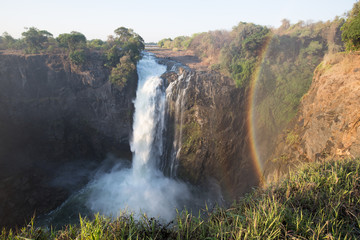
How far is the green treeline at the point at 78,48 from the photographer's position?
57.5 feet

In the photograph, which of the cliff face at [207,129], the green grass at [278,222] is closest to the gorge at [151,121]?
the cliff face at [207,129]

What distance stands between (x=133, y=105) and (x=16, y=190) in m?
11.4

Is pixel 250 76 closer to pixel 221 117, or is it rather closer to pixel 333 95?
pixel 221 117

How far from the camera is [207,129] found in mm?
15461

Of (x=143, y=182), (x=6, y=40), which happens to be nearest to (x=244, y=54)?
(x=143, y=182)

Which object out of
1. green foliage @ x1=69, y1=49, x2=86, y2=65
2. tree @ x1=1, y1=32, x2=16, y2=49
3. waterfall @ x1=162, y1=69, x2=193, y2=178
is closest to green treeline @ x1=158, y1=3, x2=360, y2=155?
waterfall @ x1=162, y1=69, x2=193, y2=178

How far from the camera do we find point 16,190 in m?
14.4

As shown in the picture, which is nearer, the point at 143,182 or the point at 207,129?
the point at 207,129

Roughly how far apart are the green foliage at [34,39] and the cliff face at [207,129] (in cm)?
1344

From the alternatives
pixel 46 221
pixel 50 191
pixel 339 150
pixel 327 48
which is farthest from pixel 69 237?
pixel 327 48

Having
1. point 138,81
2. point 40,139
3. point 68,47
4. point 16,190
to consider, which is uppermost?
point 68,47

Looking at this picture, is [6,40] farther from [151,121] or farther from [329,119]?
[329,119]

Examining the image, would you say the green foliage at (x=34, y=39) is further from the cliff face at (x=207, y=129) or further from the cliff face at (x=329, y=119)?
the cliff face at (x=329, y=119)

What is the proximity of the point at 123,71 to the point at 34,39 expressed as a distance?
996 cm
